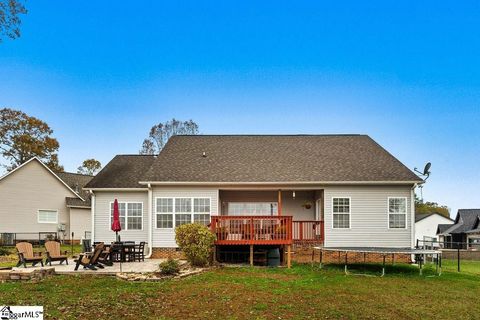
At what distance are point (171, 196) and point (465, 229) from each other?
39.4 meters

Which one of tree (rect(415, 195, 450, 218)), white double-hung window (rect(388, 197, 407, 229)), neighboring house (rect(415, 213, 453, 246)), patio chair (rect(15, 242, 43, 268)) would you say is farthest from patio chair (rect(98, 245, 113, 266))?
tree (rect(415, 195, 450, 218))

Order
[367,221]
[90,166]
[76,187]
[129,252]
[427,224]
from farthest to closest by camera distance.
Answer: [90,166], [427,224], [76,187], [367,221], [129,252]

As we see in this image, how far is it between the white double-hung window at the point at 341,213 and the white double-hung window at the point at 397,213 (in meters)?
1.79

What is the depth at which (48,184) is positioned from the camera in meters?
36.5

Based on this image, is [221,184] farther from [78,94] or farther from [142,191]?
[78,94]

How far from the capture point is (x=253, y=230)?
56.9 feet

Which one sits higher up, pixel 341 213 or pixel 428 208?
pixel 341 213

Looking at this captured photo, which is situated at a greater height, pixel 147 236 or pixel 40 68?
pixel 40 68

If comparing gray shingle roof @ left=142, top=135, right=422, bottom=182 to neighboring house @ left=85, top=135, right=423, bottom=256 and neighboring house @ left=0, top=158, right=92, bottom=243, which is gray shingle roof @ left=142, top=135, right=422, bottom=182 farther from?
neighboring house @ left=0, top=158, right=92, bottom=243

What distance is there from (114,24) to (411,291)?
17265 mm

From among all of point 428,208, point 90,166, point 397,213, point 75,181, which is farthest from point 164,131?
point 428,208

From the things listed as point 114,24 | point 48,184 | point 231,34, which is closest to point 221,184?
point 231,34

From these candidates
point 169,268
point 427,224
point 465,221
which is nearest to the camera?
point 169,268

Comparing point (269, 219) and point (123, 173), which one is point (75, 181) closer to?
point (123, 173)
